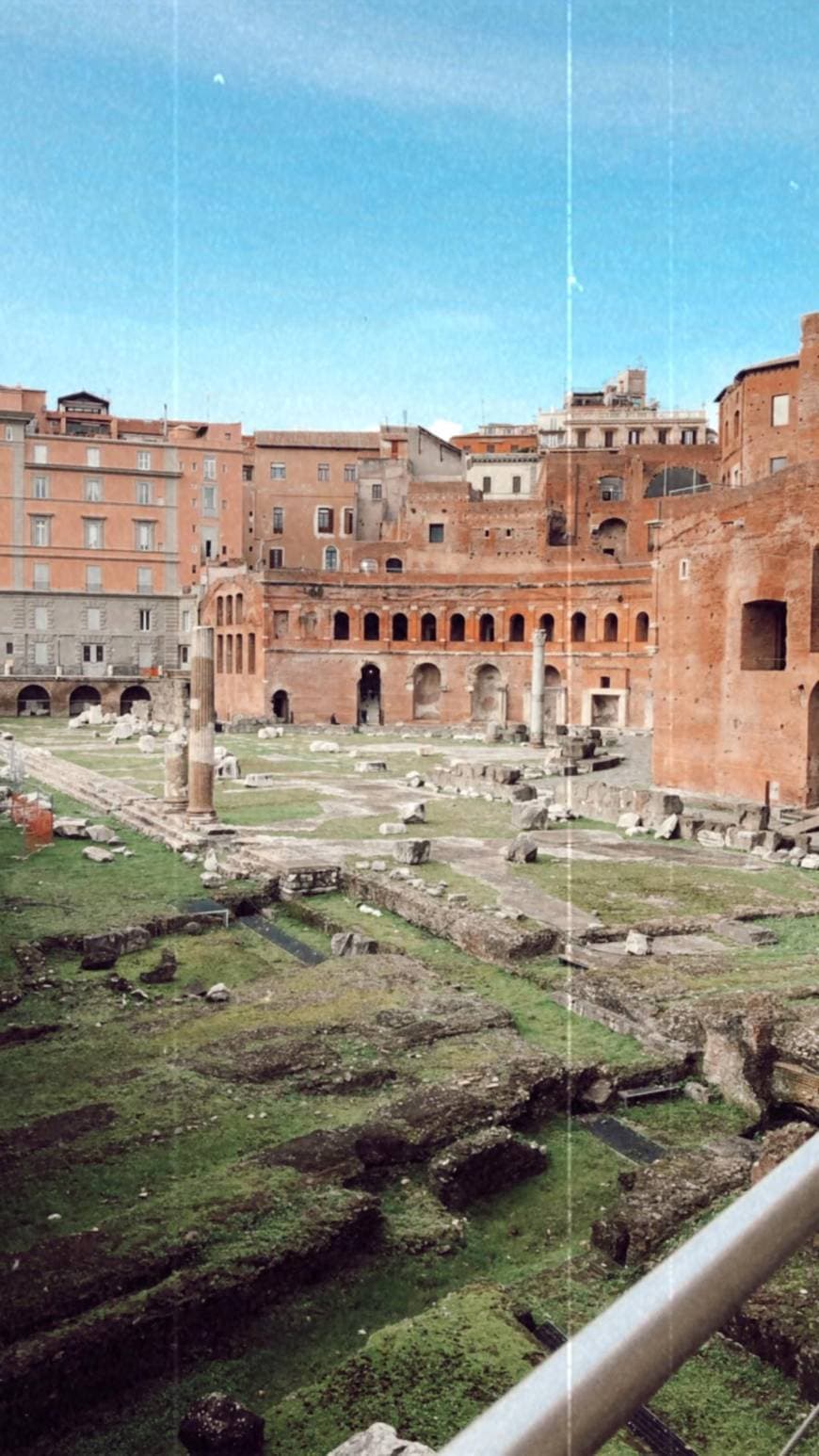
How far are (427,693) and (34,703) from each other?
57.5 ft

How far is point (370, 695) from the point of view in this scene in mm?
48469

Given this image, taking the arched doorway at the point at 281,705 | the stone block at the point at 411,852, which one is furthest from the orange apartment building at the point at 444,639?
the stone block at the point at 411,852

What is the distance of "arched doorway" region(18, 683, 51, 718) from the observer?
48375mm

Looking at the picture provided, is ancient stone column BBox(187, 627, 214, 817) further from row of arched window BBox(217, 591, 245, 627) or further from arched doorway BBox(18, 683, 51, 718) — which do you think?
arched doorway BBox(18, 683, 51, 718)

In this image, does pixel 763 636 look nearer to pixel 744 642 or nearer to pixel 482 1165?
pixel 744 642

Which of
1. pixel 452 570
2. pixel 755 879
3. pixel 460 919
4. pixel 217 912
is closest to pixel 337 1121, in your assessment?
pixel 460 919

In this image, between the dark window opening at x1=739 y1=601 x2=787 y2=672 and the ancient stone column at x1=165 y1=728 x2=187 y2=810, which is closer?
the ancient stone column at x1=165 y1=728 x2=187 y2=810

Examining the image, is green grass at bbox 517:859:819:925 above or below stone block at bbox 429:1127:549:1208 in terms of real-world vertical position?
above

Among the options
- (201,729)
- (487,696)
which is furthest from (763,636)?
(487,696)

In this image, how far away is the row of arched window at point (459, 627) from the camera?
44906 mm

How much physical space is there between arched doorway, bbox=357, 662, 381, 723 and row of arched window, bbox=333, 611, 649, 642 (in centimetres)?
154

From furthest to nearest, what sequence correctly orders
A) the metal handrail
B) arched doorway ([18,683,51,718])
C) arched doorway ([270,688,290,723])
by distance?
arched doorway ([18,683,51,718]) < arched doorway ([270,688,290,723]) < the metal handrail

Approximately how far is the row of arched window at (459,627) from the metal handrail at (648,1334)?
4359cm

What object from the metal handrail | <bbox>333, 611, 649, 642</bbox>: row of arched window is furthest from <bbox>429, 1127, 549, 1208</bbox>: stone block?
<bbox>333, 611, 649, 642</bbox>: row of arched window
